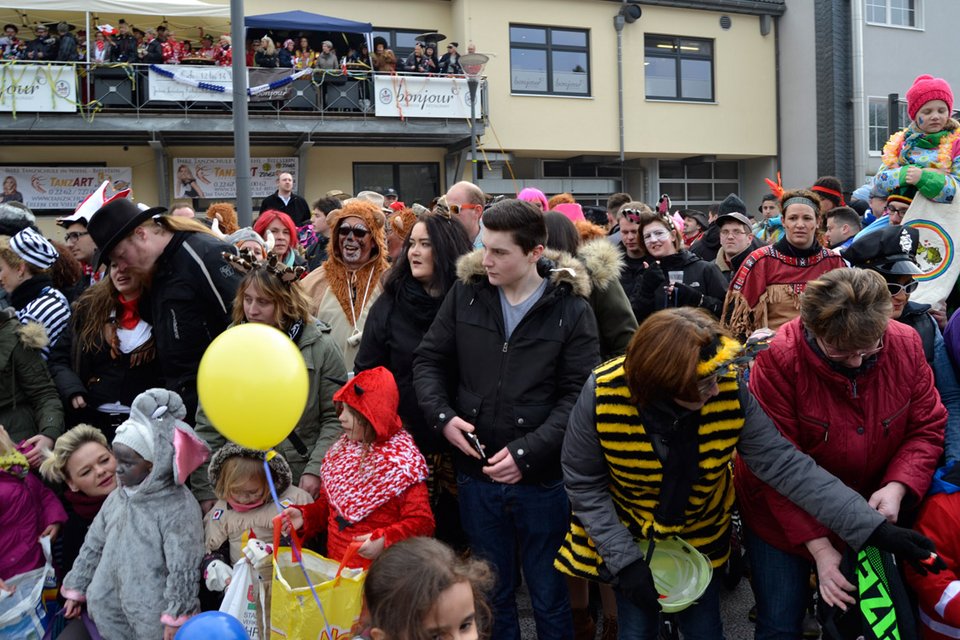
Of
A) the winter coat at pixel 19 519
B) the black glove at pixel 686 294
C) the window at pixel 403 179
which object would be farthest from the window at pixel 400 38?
the winter coat at pixel 19 519

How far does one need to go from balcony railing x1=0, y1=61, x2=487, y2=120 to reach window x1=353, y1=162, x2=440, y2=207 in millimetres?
2037

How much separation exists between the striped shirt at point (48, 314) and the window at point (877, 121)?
20002mm

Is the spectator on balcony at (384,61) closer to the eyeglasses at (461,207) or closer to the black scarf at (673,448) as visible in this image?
the eyeglasses at (461,207)

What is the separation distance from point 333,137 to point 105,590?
14.3 meters

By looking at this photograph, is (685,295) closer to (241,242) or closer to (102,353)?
(241,242)

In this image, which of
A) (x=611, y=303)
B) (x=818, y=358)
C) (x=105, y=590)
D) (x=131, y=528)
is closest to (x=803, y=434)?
(x=818, y=358)

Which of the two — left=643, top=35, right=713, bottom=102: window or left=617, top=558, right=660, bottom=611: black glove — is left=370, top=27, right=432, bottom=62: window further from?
left=617, top=558, right=660, bottom=611: black glove

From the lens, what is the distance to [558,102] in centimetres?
1803

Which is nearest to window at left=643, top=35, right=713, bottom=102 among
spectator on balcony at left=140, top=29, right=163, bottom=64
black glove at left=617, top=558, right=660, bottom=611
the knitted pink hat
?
spectator on balcony at left=140, top=29, right=163, bottom=64

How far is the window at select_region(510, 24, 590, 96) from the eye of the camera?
17.8 meters

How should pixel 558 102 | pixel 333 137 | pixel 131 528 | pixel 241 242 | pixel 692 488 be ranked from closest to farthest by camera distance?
pixel 692 488 < pixel 131 528 < pixel 241 242 < pixel 333 137 < pixel 558 102

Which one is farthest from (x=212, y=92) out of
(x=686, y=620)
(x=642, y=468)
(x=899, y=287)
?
(x=686, y=620)

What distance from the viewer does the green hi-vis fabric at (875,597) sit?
2.30 metres

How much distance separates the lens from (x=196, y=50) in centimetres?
1527
